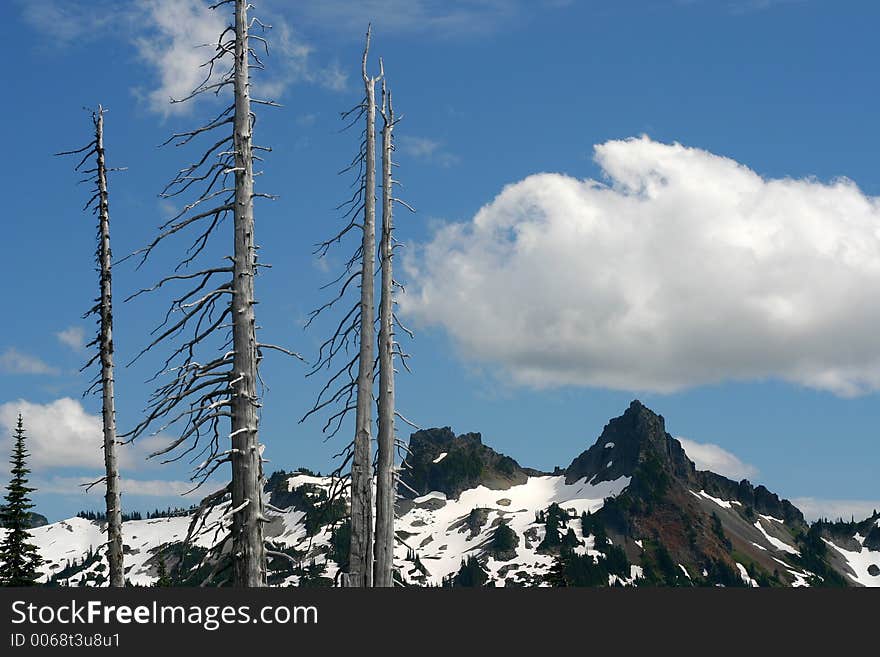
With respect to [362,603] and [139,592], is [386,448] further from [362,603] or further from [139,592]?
[139,592]

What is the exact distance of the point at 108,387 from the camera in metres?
23.7

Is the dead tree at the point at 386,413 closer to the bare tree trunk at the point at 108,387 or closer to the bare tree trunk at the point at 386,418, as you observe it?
the bare tree trunk at the point at 386,418

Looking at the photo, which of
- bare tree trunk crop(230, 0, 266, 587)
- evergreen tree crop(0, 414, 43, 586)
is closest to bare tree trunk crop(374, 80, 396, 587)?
bare tree trunk crop(230, 0, 266, 587)

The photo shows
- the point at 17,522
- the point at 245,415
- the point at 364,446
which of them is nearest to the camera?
the point at 245,415

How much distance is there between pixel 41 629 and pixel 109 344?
9.65m

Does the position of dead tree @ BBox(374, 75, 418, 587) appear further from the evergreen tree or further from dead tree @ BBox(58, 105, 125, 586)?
the evergreen tree

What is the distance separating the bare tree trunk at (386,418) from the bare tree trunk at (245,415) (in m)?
6.57

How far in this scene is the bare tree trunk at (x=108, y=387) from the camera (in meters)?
23.5

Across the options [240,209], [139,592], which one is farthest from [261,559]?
[240,209]

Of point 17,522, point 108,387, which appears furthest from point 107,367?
point 17,522

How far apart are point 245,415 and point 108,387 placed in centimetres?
1005

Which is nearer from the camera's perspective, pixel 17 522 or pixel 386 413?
pixel 386 413

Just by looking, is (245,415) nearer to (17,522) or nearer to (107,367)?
(107,367)

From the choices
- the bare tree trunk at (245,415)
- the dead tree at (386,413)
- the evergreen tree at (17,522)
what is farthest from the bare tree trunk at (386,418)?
the evergreen tree at (17,522)
